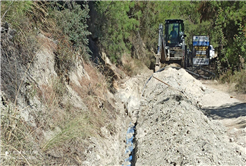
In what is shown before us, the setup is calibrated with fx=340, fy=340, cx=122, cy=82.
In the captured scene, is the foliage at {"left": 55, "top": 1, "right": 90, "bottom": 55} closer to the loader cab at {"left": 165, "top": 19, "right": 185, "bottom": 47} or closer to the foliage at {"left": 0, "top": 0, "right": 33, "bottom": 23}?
the foliage at {"left": 0, "top": 0, "right": 33, "bottom": 23}

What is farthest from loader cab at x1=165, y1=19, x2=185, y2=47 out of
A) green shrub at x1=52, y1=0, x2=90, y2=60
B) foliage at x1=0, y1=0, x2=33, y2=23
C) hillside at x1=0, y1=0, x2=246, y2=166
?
foliage at x1=0, y1=0, x2=33, y2=23

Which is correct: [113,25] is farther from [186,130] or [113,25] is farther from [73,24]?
[186,130]

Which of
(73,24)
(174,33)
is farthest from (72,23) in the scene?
(174,33)

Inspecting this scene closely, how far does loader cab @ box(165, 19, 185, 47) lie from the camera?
23.1 m

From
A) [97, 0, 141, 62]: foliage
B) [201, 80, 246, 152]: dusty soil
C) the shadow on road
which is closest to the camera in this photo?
[201, 80, 246, 152]: dusty soil

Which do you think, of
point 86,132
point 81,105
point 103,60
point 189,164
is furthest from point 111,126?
point 103,60

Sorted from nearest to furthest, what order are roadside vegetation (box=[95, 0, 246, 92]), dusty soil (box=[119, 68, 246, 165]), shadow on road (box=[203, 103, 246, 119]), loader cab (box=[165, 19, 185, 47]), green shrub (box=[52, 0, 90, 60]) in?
dusty soil (box=[119, 68, 246, 165]), green shrub (box=[52, 0, 90, 60]), shadow on road (box=[203, 103, 246, 119]), roadside vegetation (box=[95, 0, 246, 92]), loader cab (box=[165, 19, 185, 47])

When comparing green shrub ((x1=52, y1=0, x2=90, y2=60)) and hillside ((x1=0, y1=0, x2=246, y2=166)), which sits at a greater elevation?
green shrub ((x1=52, y1=0, x2=90, y2=60))

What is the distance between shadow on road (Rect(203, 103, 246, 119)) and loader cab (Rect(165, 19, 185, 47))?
9.10 m

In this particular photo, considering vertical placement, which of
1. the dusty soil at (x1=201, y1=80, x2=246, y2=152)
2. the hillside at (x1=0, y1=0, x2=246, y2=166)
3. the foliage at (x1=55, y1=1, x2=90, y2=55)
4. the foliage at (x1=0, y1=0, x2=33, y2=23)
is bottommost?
the dusty soil at (x1=201, y1=80, x2=246, y2=152)

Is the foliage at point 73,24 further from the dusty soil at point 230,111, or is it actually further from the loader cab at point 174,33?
the loader cab at point 174,33

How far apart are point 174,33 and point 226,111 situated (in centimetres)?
1052

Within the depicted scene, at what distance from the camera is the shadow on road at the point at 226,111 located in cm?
1306

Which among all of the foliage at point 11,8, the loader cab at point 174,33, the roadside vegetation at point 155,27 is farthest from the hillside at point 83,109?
the loader cab at point 174,33
